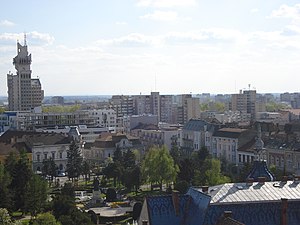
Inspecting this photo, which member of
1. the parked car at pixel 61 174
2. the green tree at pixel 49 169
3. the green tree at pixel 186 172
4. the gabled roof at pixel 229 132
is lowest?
the parked car at pixel 61 174

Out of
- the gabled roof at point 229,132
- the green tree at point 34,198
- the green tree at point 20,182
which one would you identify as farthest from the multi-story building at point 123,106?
the green tree at point 34,198

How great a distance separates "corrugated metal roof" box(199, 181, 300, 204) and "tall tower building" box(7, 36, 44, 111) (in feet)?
359

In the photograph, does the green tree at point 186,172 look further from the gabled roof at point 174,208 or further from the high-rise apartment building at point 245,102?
the high-rise apartment building at point 245,102

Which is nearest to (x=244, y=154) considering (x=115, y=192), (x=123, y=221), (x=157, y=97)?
(x=115, y=192)

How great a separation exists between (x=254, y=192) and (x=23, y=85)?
4388 inches

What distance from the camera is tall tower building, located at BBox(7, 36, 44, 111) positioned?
138 metres

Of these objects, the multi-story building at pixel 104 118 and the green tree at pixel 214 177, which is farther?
the multi-story building at pixel 104 118

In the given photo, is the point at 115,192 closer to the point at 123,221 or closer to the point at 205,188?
the point at 123,221

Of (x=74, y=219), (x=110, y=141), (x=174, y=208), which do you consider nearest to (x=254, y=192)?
(x=174, y=208)

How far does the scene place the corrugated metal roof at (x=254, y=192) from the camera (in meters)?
32.0

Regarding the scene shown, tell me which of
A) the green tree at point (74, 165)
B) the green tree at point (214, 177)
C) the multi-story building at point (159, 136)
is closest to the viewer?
the green tree at point (214, 177)

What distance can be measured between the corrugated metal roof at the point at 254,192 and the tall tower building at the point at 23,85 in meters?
109

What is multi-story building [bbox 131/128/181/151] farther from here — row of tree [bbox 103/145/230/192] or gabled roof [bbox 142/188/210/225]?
gabled roof [bbox 142/188/210/225]

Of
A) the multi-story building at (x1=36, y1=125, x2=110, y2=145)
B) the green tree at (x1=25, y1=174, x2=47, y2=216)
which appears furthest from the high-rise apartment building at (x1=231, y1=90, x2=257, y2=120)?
the green tree at (x1=25, y1=174, x2=47, y2=216)
